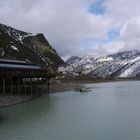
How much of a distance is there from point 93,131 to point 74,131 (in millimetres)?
2075

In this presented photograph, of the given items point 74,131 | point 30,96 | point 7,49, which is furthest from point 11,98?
point 7,49

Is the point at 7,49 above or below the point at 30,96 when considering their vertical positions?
above

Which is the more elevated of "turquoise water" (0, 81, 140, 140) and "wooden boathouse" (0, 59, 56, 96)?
"wooden boathouse" (0, 59, 56, 96)

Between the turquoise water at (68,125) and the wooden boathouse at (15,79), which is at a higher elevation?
the wooden boathouse at (15,79)

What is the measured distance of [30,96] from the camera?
237ft

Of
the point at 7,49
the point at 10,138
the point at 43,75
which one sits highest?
the point at 7,49

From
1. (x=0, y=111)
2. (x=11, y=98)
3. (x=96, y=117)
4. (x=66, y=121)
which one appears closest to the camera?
(x=66, y=121)

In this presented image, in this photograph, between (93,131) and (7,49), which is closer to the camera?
(93,131)

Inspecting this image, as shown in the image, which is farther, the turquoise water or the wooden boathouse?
the wooden boathouse

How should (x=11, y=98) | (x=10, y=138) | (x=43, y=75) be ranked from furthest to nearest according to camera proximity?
(x=43, y=75), (x=11, y=98), (x=10, y=138)

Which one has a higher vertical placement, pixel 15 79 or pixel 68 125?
pixel 15 79

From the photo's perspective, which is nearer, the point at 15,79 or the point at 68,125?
the point at 68,125

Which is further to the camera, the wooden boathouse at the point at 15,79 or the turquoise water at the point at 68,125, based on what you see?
the wooden boathouse at the point at 15,79

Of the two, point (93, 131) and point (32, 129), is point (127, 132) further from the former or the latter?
point (32, 129)
